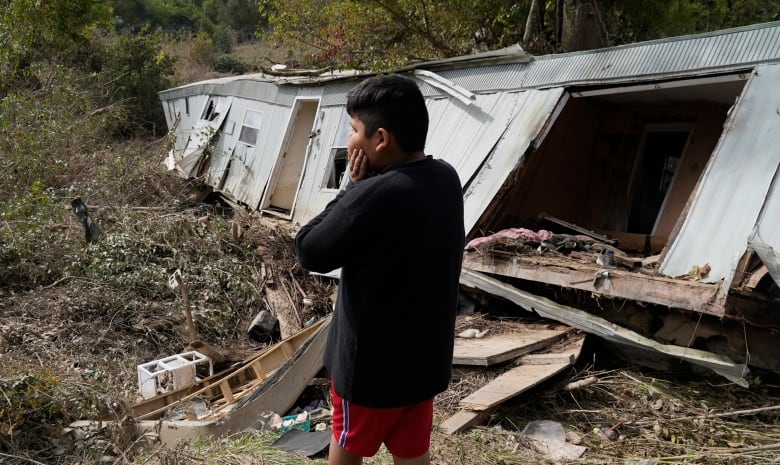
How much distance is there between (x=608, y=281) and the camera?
554 centimetres

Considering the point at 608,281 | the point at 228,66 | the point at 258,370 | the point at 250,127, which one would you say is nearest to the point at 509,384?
the point at 608,281

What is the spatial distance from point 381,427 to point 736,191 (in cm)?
470

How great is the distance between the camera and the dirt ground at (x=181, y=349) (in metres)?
4.14

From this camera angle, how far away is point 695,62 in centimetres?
639

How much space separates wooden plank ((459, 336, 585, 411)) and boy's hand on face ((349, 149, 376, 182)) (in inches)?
123

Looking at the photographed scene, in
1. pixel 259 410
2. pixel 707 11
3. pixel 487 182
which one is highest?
pixel 707 11

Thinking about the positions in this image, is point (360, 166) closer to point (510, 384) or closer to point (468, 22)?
point (510, 384)

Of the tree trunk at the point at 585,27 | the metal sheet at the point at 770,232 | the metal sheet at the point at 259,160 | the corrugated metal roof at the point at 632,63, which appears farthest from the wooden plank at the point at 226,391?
the tree trunk at the point at 585,27

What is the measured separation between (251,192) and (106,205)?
3063mm

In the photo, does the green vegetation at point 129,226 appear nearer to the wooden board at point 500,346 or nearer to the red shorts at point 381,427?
the wooden board at point 500,346

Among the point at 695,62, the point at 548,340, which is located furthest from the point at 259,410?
the point at 695,62

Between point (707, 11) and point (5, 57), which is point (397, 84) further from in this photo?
point (707, 11)

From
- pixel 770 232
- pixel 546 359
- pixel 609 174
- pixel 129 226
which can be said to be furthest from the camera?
pixel 609 174

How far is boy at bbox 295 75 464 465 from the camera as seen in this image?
193 cm
